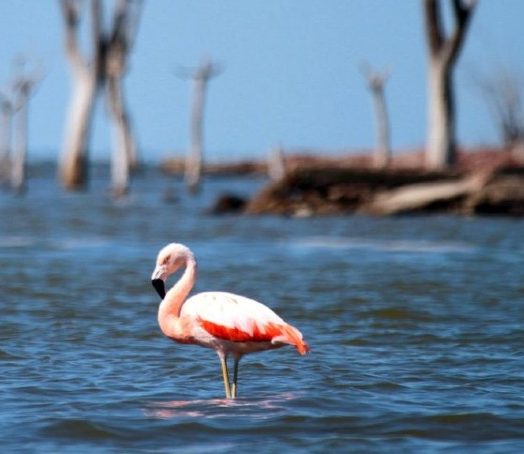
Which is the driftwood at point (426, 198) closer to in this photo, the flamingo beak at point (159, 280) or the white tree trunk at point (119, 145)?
the white tree trunk at point (119, 145)

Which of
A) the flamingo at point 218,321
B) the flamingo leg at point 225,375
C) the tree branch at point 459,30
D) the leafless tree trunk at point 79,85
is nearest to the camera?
the flamingo at point 218,321

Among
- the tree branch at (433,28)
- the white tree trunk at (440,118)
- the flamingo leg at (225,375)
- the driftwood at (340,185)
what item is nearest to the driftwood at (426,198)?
the driftwood at (340,185)

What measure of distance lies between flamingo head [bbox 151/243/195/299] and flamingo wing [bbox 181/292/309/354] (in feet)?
0.71

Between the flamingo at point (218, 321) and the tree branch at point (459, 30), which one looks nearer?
the flamingo at point (218, 321)

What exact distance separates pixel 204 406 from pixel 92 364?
1.70m

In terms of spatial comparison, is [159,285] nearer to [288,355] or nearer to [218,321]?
[218,321]

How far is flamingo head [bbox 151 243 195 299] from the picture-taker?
8.41m

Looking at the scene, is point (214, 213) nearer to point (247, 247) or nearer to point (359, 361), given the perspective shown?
point (247, 247)

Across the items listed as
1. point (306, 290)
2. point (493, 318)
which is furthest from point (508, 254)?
point (493, 318)

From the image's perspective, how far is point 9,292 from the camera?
1474 centimetres

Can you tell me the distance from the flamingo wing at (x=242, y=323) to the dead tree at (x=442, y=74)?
2564 cm

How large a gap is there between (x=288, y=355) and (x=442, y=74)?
2412cm

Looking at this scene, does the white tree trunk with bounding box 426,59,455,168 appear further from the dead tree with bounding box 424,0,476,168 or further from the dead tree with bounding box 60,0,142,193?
the dead tree with bounding box 60,0,142,193

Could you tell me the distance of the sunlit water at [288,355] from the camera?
25.0 feet
